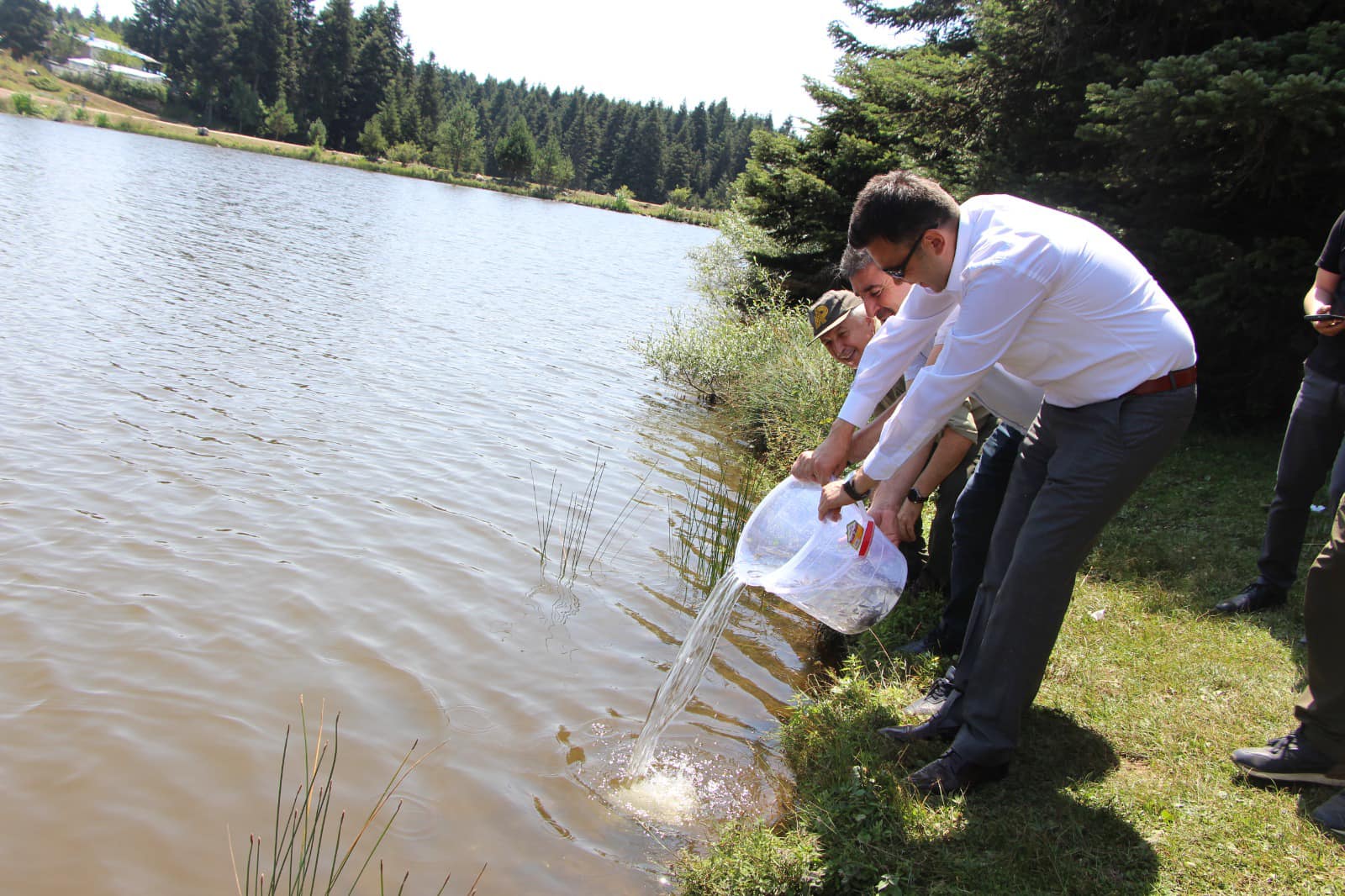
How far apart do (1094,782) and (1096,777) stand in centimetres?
4

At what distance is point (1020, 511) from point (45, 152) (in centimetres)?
3816

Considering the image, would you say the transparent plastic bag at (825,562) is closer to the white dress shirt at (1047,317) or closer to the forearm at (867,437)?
the forearm at (867,437)

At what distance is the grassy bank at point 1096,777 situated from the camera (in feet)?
9.68

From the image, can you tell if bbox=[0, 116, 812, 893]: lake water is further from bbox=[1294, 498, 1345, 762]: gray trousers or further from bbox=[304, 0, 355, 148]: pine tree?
bbox=[304, 0, 355, 148]: pine tree

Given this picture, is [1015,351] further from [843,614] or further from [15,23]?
[15,23]

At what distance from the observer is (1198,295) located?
307 inches

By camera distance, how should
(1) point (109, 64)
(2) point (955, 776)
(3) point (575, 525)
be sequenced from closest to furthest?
(2) point (955, 776), (3) point (575, 525), (1) point (109, 64)

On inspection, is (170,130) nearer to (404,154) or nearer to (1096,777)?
(404,154)

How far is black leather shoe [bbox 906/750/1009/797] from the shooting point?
11.0 feet

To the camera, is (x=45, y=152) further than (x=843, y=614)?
Yes

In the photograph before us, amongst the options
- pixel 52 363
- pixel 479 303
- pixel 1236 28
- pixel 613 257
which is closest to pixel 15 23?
pixel 613 257

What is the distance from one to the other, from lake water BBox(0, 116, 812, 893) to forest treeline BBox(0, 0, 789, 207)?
258 ft

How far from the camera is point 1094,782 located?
11.2 ft

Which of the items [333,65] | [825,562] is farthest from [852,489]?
[333,65]
